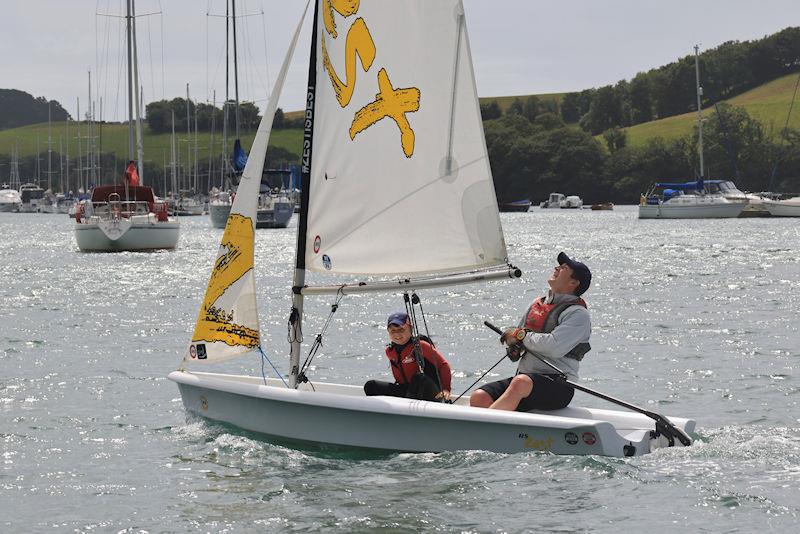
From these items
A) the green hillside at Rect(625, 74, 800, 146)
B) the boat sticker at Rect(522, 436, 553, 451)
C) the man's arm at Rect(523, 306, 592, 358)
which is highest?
the green hillside at Rect(625, 74, 800, 146)

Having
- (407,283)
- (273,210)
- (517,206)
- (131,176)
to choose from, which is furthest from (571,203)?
(407,283)

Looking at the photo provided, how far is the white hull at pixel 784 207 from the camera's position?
4080 inches

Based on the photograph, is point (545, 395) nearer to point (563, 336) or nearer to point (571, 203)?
point (563, 336)

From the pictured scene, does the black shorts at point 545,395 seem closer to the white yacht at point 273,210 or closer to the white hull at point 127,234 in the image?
the white hull at point 127,234

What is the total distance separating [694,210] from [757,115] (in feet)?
220

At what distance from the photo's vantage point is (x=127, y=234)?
2100 inches

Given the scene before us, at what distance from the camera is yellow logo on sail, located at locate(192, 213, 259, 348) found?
42.0 ft

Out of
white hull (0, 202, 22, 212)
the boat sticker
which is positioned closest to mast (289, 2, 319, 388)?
the boat sticker

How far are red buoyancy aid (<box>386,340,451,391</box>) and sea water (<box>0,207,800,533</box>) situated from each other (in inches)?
33.3

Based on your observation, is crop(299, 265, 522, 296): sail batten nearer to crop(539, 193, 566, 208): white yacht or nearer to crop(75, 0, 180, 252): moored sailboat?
crop(75, 0, 180, 252): moored sailboat

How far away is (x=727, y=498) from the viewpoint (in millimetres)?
10648

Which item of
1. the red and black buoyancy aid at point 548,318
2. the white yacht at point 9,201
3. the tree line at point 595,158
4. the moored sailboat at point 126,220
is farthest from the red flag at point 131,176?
the white yacht at point 9,201

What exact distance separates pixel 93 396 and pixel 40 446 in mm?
3525

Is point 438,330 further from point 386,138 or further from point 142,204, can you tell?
point 142,204
